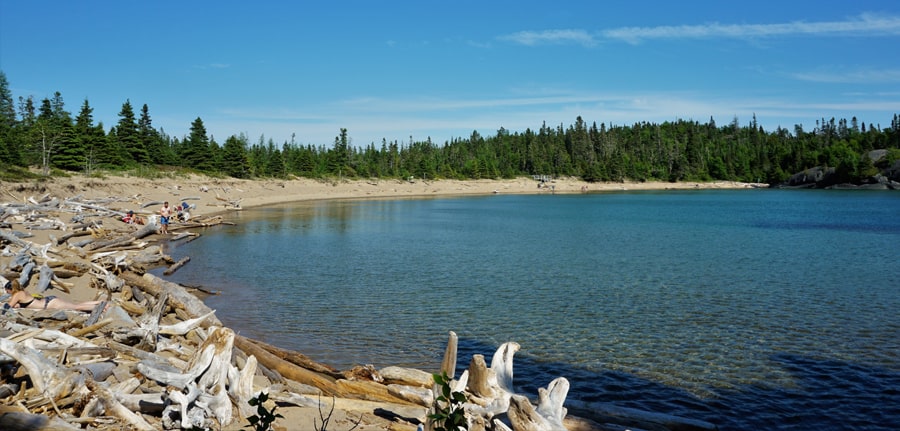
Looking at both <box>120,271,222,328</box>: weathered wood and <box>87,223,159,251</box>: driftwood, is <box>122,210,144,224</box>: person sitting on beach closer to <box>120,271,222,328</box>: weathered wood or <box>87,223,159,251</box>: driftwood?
<box>87,223,159,251</box>: driftwood

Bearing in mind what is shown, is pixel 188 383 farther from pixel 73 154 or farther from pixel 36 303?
pixel 73 154

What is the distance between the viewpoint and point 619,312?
1808cm

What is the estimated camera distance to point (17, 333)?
8938 mm

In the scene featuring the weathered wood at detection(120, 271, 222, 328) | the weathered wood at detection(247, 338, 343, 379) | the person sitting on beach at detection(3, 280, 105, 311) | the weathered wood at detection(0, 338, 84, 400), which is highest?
the weathered wood at detection(0, 338, 84, 400)

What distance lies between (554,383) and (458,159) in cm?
16387

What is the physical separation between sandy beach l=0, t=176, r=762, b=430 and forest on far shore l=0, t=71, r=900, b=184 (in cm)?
468

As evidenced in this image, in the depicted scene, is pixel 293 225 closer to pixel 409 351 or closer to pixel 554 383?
pixel 409 351

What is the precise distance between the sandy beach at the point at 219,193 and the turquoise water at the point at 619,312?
163 inches

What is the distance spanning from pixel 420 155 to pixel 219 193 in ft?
314

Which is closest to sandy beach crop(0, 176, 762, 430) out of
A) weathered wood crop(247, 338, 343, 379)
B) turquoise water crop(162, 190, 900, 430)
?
weathered wood crop(247, 338, 343, 379)

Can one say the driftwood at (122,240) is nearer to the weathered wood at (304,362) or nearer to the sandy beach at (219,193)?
the sandy beach at (219,193)

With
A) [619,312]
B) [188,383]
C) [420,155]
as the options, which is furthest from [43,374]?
[420,155]

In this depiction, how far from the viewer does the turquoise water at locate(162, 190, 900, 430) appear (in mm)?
11477

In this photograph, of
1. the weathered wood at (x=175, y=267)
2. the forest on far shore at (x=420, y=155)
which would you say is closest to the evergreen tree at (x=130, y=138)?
the forest on far shore at (x=420, y=155)
